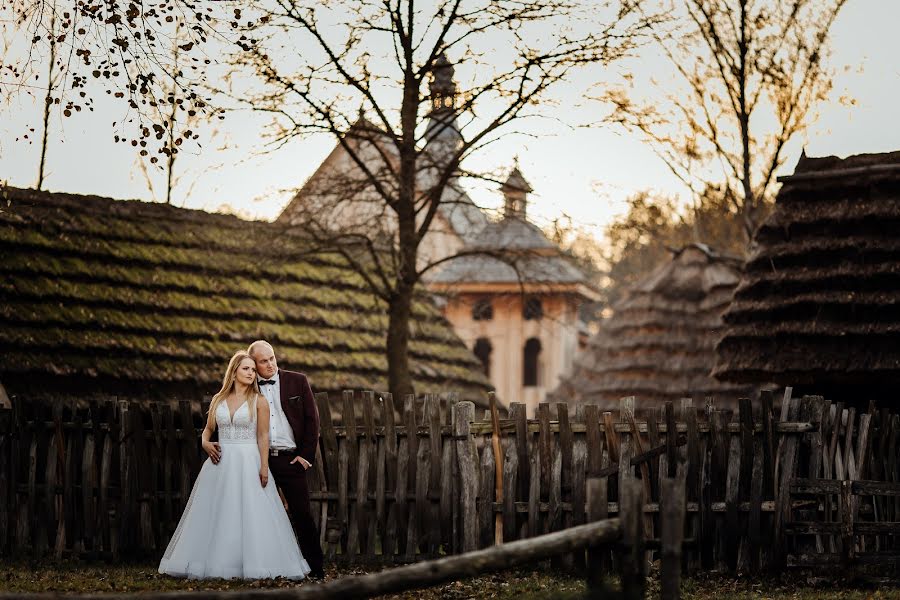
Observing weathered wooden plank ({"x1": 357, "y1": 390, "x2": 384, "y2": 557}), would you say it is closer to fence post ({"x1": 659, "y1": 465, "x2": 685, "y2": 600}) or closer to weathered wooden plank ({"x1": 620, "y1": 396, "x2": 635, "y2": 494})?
weathered wooden plank ({"x1": 620, "y1": 396, "x2": 635, "y2": 494})

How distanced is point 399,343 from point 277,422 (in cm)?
720

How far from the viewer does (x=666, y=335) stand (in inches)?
1090

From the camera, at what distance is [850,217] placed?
687 inches

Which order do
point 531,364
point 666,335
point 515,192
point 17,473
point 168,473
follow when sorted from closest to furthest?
point 168,473, point 17,473, point 515,192, point 666,335, point 531,364

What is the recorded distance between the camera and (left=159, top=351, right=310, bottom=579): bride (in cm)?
1070

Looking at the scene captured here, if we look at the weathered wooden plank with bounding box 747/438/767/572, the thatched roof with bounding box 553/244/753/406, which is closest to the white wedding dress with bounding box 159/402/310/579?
the weathered wooden plank with bounding box 747/438/767/572

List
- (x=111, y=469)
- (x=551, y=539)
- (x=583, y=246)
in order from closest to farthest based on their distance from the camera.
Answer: (x=551, y=539) < (x=111, y=469) < (x=583, y=246)

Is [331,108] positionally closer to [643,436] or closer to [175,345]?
[175,345]

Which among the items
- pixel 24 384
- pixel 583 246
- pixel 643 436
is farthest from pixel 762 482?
pixel 583 246

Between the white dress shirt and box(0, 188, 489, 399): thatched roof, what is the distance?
5914 mm

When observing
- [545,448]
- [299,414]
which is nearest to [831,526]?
[545,448]

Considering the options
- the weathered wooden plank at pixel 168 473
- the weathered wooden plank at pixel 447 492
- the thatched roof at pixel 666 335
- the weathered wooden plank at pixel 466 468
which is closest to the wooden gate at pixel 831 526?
the weathered wooden plank at pixel 466 468

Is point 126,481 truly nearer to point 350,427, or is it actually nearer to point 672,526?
point 350,427

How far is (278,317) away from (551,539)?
44.9ft
